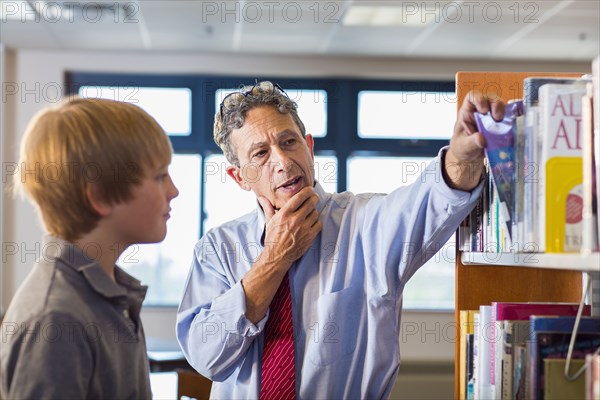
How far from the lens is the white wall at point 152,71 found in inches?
253

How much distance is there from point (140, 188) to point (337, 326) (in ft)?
2.04

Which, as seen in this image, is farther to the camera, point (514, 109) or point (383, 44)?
point (383, 44)

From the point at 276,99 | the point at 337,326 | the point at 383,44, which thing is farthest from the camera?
the point at 383,44

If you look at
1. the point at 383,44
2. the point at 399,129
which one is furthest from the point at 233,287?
the point at 399,129

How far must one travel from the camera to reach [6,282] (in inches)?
255

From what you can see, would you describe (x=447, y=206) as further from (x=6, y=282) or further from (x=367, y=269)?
(x=6, y=282)

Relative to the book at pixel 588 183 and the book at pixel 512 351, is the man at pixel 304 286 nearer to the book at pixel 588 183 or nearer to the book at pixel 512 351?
the book at pixel 512 351

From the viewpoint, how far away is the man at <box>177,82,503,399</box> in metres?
1.65

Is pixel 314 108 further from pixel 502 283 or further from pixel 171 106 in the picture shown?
pixel 502 283

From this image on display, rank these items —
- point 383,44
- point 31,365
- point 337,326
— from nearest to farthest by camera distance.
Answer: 1. point 31,365
2. point 337,326
3. point 383,44

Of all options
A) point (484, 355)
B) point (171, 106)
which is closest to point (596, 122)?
point (484, 355)

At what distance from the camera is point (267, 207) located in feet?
6.07

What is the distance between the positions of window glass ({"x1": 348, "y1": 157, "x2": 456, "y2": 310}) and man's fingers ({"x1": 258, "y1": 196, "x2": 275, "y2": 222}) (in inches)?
194

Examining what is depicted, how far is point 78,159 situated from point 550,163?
0.75 m
